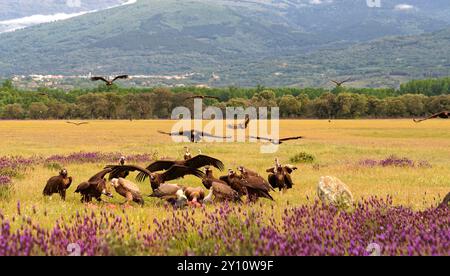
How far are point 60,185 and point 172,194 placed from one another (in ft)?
9.74

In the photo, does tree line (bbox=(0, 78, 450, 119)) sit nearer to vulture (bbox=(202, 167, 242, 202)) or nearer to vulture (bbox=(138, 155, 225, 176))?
vulture (bbox=(138, 155, 225, 176))

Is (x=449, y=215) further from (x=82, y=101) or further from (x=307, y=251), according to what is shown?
(x=82, y=101)

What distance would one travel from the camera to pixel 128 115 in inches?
5827

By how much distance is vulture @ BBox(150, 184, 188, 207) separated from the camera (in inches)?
418

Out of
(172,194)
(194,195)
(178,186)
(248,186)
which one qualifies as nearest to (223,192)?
(194,195)

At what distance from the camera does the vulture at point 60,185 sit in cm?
1223

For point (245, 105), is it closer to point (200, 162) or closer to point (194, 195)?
point (200, 162)

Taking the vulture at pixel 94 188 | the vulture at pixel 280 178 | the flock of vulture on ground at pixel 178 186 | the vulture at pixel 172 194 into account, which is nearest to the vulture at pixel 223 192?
the flock of vulture on ground at pixel 178 186

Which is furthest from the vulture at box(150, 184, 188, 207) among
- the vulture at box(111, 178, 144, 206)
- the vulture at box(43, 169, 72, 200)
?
the vulture at box(43, 169, 72, 200)

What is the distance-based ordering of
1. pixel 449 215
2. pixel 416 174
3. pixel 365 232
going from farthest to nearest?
pixel 416 174 → pixel 449 215 → pixel 365 232

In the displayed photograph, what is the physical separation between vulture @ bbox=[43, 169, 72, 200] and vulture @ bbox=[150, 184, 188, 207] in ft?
7.64

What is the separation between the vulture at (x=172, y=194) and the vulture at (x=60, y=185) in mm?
2327
